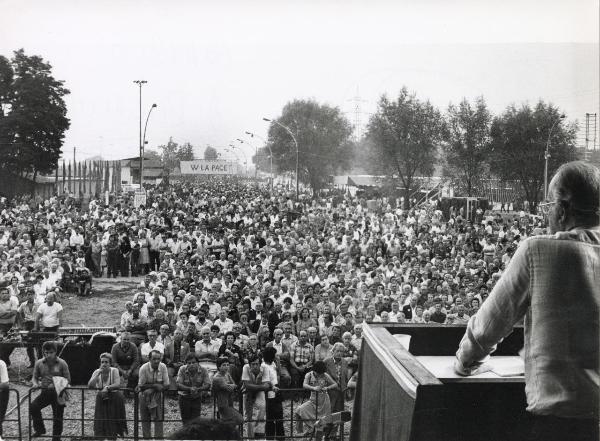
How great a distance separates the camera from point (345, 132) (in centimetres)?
6269

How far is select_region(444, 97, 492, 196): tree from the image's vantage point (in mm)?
41281

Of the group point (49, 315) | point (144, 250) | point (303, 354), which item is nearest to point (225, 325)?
point (303, 354)

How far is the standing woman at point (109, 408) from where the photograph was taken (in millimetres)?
8094

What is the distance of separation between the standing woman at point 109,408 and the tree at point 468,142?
1402 inches

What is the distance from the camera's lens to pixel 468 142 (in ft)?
138

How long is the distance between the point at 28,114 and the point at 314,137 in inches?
985

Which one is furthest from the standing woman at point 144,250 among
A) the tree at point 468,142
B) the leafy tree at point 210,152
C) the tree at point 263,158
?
the leafy tree at point 210,152

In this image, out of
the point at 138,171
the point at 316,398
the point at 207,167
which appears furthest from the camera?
the point at 207,167

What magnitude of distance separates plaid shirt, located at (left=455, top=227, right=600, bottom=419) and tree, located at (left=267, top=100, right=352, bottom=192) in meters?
59.7

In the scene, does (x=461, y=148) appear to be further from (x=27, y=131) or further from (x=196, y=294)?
(x=196, y=294)

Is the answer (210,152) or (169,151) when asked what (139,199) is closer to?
(169,151)

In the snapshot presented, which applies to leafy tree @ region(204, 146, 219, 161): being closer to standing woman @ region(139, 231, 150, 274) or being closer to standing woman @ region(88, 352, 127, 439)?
standing woman @ region(139, 231, 150, 274)

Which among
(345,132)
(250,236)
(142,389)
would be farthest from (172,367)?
(345,132)

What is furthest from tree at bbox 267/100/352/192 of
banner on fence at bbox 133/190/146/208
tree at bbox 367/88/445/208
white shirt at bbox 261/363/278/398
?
white shirt at bbox 261/363/278/398
